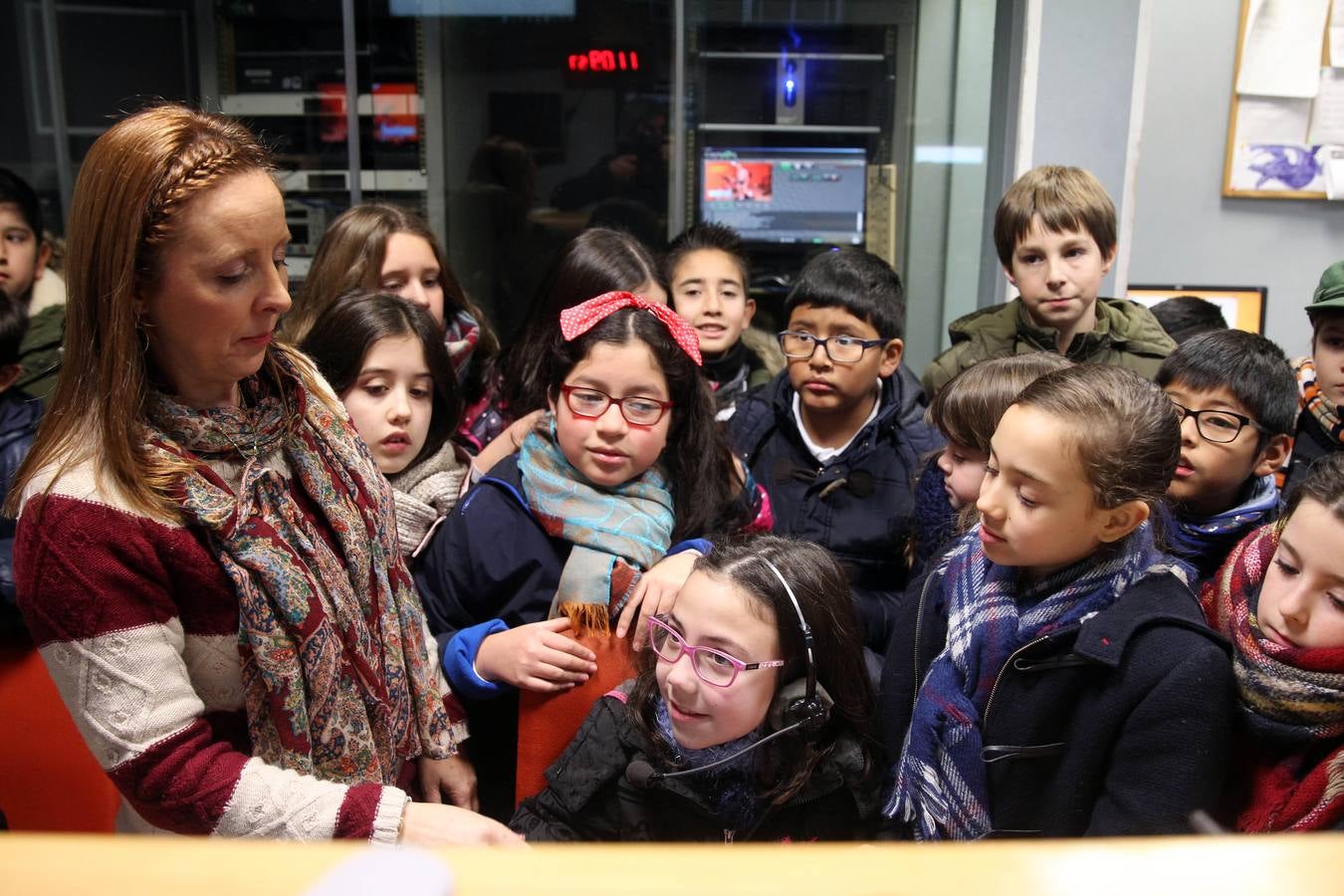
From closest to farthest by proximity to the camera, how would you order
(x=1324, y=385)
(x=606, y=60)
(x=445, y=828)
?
(x=445, y=828), (x=1324, y=385), (x=606, y=60)

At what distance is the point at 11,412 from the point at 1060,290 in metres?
2.52

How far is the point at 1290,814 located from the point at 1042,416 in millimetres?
568

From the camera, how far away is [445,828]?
1.21 m

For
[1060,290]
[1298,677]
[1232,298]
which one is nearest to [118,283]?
[1298,677]

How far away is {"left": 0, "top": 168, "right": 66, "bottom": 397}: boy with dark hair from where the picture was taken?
2730 millimetres

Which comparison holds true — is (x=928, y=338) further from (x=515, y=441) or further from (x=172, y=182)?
(x=172, y=182)

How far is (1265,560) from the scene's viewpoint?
1455 mm

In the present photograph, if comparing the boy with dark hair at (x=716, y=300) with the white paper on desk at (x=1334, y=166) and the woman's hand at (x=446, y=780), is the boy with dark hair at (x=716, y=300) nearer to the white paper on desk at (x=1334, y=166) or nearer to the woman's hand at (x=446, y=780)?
the woman's hand at (x=446, y=780)

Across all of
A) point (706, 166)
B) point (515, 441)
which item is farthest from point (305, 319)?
point (706, 166)

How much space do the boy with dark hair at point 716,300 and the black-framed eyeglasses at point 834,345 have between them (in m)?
0.39

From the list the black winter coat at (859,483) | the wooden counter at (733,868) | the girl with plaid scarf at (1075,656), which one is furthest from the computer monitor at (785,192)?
the wooden counter at (733,868)

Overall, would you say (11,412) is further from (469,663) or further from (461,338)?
(469,663)

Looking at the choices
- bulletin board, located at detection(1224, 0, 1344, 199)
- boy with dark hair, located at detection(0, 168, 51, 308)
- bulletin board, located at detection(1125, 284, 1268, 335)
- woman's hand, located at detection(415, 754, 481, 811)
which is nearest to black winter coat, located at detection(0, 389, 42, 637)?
boy with dark hair, located at detection(0, 168, 51, 308)

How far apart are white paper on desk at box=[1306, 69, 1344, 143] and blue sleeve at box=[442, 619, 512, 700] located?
382cm
